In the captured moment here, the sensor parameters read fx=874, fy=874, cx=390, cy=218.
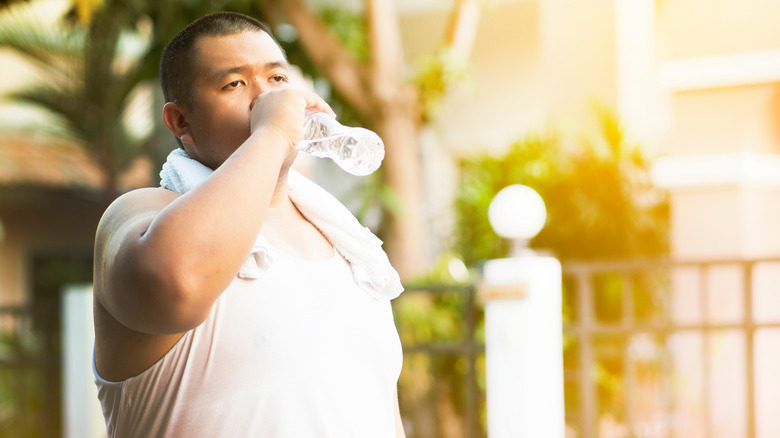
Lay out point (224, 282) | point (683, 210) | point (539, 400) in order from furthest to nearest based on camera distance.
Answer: point (683, 210) < point (539, 400) < point (224, 282)

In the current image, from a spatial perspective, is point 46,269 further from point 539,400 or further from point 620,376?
point 539,400

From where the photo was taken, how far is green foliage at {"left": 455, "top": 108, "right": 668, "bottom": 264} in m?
7.06

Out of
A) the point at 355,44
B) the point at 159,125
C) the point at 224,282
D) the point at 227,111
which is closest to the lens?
the point at 224,282

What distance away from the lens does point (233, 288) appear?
3.20ft

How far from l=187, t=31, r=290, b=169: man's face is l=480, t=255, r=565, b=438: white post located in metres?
3.24

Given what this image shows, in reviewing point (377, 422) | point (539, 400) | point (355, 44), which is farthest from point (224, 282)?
point (355, 44)

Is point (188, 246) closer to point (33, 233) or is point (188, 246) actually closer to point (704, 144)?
point (704, 144)

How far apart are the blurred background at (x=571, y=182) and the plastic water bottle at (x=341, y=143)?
3.63m

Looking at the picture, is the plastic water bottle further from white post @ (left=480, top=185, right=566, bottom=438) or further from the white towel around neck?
white post @ (left=480, top=185, right=566, bottom=438)

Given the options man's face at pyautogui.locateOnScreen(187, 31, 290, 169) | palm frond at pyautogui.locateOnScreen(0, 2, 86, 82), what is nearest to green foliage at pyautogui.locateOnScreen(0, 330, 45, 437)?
palm frond at pyautogui.locateOnScreen(0, 2, 86, 82)

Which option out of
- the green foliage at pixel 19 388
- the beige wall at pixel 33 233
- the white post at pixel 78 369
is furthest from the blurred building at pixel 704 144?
the beige wall at pixel 33 233

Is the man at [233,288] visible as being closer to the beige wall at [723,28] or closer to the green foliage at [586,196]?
the beige wall at [723,28]

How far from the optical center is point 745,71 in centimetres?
605

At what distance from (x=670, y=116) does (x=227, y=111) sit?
6.00 meters
